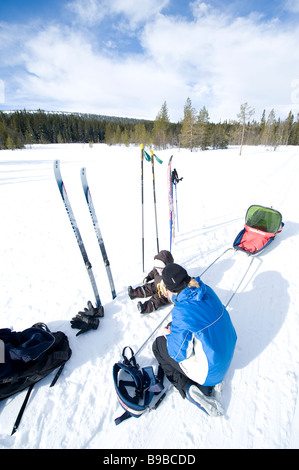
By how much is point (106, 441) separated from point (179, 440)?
766 mm

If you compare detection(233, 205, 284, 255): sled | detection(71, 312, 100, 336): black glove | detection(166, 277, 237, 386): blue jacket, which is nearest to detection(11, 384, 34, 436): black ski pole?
detection(71, 312, 100, 336): black glove

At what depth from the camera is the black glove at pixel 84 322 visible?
10.1 feet

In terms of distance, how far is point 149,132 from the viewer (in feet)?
200

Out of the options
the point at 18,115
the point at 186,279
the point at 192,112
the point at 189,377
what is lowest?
the point at 189,377

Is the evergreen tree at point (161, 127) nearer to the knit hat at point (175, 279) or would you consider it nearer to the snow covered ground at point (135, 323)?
the snow covered ground at point (135, 323)

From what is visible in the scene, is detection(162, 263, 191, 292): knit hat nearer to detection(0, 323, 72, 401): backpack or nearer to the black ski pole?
detection(0, 323, 72, 401): backpack

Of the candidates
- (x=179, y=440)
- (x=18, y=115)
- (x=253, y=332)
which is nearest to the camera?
(x=179, y=440)

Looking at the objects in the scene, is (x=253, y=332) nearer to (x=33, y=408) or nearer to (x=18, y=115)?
(x=33, y=408)

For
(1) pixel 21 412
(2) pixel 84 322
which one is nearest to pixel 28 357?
(1) pixel 21 412

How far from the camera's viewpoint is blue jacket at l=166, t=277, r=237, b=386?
1.96 metres

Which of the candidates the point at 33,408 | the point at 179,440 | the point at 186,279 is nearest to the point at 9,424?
the point at 33,408

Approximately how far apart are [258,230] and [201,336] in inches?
161

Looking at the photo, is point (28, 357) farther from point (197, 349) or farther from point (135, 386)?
point (197, 349)

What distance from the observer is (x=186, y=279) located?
2287 millimetres
